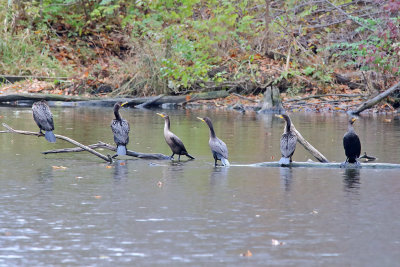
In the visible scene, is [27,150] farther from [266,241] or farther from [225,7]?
[225,7]

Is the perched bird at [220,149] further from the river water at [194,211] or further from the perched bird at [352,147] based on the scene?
the perched bird at [352,147]

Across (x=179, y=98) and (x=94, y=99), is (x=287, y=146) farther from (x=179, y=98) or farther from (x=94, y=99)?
(x=94, y=99)

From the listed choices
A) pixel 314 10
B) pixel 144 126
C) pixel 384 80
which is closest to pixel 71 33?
pixel 314 10

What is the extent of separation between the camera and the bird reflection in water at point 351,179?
10.1m

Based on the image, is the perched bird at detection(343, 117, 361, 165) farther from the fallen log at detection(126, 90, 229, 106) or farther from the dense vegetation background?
the fallen log at detection(126, 90, 229, 106)

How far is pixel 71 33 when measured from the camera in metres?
38.4

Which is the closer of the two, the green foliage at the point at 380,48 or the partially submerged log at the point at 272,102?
the green foliage at the point at 380,48

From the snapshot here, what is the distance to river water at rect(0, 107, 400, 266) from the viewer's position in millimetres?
6641

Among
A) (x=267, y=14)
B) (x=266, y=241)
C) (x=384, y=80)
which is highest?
(x=267, y=14)

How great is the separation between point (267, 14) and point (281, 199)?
70.0 feet

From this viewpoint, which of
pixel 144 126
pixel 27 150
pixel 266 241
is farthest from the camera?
pixel 144 126

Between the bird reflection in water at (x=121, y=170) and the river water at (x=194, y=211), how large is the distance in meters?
0.02

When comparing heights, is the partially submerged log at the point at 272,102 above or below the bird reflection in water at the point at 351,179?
above

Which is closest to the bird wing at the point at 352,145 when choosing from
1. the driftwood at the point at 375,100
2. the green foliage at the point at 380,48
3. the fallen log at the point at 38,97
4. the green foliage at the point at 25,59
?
the green foliage at the point at 380,48
